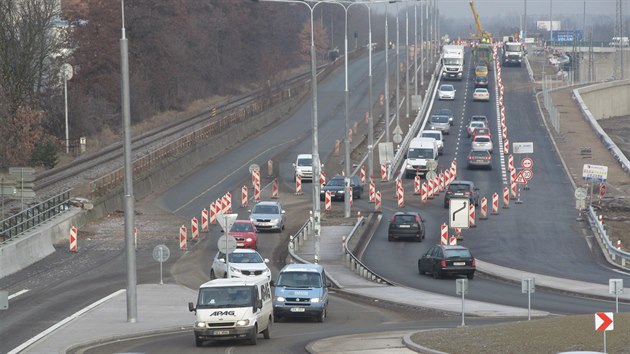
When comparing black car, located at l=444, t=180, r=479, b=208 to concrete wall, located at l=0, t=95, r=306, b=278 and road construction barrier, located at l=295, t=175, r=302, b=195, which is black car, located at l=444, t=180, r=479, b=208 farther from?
concrete wall, located at l=0, t=95, r=306, b=278

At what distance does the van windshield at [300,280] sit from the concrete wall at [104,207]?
1289 centimetres

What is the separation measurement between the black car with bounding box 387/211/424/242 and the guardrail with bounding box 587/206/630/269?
742cm

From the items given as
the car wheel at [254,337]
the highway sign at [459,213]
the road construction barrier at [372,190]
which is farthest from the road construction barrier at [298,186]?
the car wheel at [254,337]

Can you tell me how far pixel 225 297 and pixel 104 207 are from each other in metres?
31.1

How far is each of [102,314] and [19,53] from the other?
45.9 meters

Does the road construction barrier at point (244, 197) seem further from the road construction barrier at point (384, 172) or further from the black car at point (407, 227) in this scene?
the black car at point (407, 227)

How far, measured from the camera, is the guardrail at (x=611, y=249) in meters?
49.7

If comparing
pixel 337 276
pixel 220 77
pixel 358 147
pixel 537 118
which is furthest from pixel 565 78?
pixel 337 276

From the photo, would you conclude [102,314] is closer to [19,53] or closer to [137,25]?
[19,53]

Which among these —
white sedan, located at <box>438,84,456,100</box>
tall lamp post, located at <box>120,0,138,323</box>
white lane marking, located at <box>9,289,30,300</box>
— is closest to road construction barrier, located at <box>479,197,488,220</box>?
white lane marking, located at <box>9,289,30,300</box>

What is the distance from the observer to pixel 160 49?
116375 millimetres

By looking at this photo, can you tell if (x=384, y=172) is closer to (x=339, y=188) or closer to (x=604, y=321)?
(x=339, y=188)

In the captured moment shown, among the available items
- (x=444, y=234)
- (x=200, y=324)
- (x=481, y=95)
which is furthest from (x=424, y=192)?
(x=481, y=95)

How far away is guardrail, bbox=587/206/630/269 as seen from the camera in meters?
49.7
